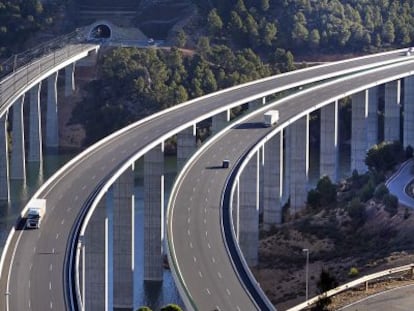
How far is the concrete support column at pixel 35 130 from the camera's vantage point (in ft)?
345

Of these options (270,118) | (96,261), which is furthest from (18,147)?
(96,261)

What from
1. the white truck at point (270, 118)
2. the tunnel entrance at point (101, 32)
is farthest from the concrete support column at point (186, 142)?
the tunnel entrance at point (101, 32)

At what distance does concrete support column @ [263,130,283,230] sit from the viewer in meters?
82.8

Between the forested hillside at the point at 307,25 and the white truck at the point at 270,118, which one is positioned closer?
the white truck at the point at 270,118

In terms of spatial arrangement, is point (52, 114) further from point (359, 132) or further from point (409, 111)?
point (409, 111)

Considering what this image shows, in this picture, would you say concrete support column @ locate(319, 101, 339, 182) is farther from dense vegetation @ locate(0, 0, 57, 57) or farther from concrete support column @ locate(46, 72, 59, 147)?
dense vegetation @ locate(0, 0, 57, 57)

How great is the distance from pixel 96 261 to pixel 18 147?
35222 millimetres

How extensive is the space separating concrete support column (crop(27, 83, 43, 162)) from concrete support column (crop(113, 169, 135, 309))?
3320 cm

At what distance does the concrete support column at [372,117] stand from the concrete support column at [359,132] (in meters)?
5.09

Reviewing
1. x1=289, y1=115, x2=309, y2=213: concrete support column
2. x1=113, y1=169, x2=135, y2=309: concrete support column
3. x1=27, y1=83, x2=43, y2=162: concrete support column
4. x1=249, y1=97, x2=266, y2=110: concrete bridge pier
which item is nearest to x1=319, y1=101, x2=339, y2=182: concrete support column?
x1=289, y1=115, x2=309, y2=213: concrete support column

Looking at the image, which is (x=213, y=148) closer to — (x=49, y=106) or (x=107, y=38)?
(x=49, y=106)

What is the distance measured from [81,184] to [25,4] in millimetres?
63133

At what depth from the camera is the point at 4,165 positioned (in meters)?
94.8

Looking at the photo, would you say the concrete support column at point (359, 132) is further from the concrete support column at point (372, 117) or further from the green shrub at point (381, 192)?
the green shrub at point (381, 192)
